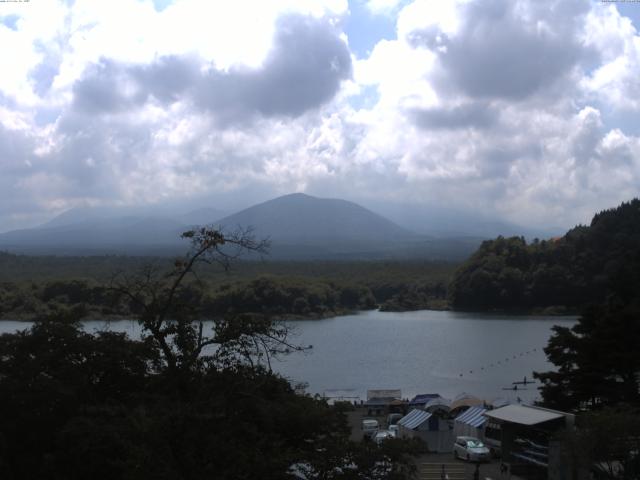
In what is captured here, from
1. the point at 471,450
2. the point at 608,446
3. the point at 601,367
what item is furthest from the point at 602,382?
the point at 608,446

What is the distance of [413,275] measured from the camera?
172 ft

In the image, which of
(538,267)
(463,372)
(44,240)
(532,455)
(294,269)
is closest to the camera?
(532,455)

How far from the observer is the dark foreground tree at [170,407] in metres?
4.12

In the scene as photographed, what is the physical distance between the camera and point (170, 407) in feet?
15.0

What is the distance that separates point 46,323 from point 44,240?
15767 centimetres

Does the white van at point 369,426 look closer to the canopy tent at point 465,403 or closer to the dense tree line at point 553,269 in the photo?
the canopy tent at point 465,403

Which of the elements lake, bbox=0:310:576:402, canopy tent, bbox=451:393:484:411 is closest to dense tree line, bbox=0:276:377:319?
lake, bbox=0:310:576:402

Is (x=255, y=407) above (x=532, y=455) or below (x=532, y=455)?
above

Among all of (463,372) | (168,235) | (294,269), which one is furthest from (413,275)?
(168,235)

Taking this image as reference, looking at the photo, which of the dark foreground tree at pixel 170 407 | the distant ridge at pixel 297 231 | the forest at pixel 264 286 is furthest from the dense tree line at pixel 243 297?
the distant ridge at pixel 297 231

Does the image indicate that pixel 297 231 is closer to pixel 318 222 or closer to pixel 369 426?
pixel 318 222

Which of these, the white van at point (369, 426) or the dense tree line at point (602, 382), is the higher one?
the dense tree line at point (602, 382)

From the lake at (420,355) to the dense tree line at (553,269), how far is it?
2.91m

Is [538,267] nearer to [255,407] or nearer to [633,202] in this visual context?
[633,202]
